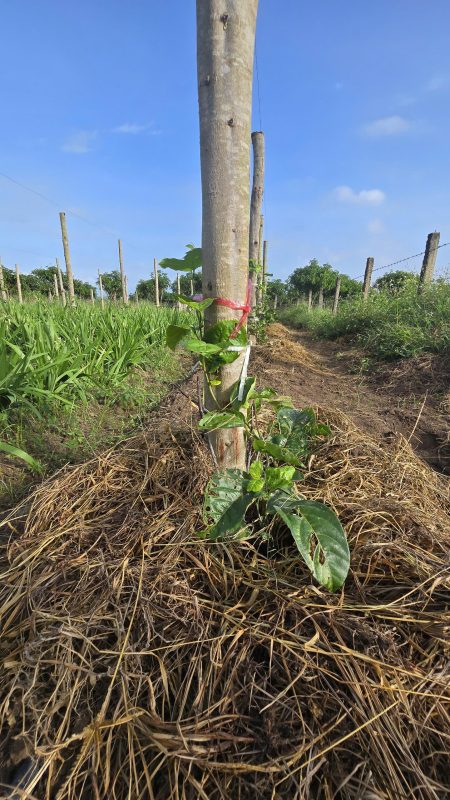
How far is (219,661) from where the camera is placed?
84cm

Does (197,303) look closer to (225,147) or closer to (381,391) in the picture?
(225,147)

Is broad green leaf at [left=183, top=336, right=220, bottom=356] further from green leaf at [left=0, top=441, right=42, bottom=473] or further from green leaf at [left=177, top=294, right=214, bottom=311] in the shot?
green leaf at [left=0, top=441, right=42, bottom=473]

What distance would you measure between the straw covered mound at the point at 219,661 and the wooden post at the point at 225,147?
597 mm


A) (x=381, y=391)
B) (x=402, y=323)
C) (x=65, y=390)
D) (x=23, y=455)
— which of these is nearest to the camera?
(x=23, y=455)

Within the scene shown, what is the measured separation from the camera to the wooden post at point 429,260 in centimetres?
663

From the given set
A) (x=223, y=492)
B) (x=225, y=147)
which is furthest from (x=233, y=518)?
(x=225, y=147)

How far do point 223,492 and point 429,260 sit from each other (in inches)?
293

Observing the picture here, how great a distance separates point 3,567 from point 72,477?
37cm

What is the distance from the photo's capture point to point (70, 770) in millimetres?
729

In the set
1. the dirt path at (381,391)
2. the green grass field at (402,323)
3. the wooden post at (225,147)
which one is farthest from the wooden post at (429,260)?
the wooden post at (225,147)

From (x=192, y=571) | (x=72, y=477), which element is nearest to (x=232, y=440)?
(x=192, y=571)

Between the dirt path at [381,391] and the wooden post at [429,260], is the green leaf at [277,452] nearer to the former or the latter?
the dirt path at [381,391]

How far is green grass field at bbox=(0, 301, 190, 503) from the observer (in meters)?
2.46

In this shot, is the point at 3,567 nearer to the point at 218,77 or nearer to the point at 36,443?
the point at 36,443
